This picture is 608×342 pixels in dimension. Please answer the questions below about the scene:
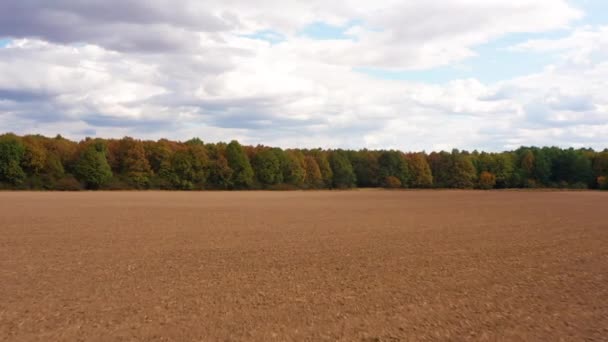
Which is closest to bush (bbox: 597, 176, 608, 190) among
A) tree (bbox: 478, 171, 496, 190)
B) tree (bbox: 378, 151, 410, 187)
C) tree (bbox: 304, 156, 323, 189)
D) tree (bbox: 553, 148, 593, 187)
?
tree (bbox: 553, 148, 593, 187)

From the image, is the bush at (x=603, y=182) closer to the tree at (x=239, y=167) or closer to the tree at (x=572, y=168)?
the tree at (x=572, y=168)

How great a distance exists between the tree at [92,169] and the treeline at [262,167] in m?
0.16

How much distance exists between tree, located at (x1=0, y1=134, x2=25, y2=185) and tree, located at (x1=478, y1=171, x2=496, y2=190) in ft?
330

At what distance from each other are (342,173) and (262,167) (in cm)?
2157

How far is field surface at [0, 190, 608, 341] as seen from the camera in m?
11.2

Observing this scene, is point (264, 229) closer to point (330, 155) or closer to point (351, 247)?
point (351, 247)

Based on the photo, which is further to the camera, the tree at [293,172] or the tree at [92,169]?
the tree at [293,172]

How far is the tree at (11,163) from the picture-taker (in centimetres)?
9312

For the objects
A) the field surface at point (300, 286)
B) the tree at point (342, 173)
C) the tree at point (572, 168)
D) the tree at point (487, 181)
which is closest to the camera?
the field surface at point (300, 286)

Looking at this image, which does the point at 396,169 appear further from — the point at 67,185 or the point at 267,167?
the point at 67,185

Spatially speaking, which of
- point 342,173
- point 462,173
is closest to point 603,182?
point 462,173

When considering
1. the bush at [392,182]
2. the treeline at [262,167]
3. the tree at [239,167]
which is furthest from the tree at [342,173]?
the tree at [239,167]

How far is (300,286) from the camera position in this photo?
15148 mm

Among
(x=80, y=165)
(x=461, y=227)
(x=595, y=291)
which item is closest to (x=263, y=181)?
(x=80, y=165)
